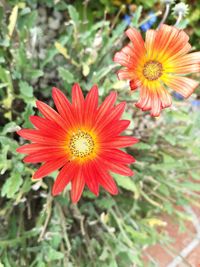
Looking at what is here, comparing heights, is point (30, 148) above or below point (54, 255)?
above

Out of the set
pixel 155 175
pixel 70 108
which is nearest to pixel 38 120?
pixel 70 108

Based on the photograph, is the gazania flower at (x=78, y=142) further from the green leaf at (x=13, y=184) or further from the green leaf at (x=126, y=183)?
the green leaf at (x=126, y=183)

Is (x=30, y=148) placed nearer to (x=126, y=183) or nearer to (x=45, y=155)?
(x=45, y=155)

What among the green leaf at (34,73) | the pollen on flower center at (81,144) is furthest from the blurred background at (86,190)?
the pollen on flower center at (81,144)

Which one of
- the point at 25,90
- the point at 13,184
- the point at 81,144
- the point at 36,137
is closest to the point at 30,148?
the point at 36,137

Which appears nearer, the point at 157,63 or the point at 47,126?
the point at 47,126

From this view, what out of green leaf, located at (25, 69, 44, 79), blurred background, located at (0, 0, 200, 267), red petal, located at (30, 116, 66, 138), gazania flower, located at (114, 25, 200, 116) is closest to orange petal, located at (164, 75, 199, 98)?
gazania flower, located at (114, 25, 200, 116)
